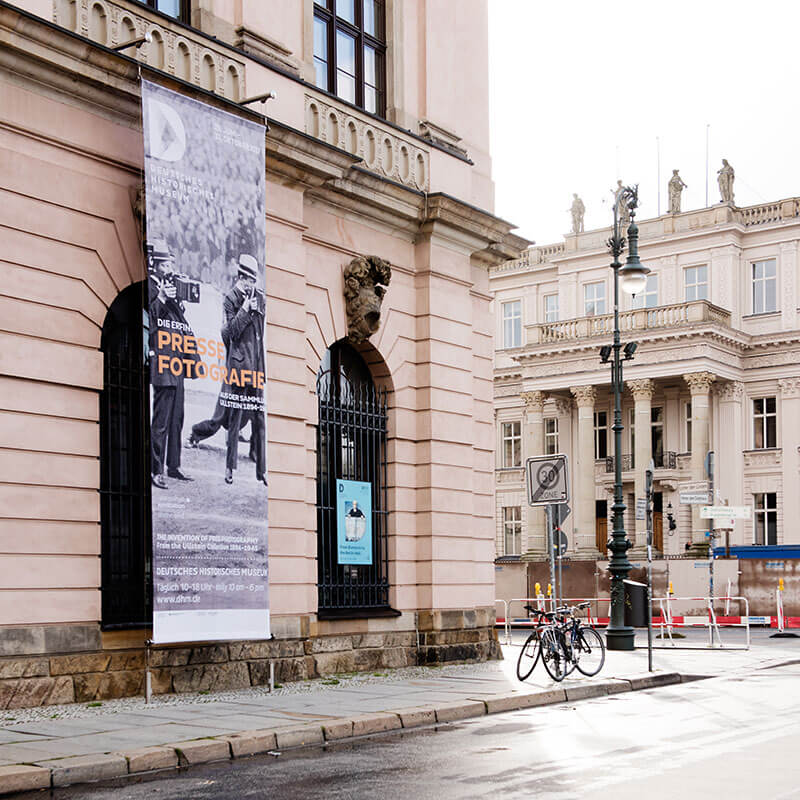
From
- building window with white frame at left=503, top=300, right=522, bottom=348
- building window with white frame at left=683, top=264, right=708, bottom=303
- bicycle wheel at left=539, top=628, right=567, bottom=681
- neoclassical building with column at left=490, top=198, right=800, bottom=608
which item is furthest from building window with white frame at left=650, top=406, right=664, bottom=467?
bicycle wheel at left=539, top=628, right=567, bottom=681

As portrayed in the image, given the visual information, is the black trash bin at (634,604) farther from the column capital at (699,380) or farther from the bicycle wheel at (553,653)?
the column capital at (699,380)

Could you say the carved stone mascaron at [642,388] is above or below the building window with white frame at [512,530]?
above

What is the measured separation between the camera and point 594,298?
6975 centimetres

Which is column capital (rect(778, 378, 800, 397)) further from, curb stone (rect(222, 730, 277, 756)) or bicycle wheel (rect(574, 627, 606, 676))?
curb stone (rect(222, 730, 277, 756))

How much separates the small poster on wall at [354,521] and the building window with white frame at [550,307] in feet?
172

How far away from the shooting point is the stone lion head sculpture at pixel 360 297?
2002 cm

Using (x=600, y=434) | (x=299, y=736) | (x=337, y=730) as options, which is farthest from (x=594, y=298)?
(x=299, y=736)

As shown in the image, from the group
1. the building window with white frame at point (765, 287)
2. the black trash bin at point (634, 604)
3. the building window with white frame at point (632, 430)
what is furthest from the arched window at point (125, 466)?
the building window with white frame at point (765, 287)

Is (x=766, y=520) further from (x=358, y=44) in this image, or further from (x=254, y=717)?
(x=254, y=717)

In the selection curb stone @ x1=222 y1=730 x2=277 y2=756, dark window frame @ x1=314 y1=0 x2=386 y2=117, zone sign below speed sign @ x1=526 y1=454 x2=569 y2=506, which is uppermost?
dark window frame @ x1=314 y1=0 x2=386 y2=117

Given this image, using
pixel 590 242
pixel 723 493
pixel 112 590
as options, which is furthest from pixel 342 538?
pixel 590 242

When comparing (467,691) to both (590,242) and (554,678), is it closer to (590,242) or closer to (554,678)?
(554,678)

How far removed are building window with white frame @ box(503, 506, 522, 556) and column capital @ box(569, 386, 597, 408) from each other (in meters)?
7.96

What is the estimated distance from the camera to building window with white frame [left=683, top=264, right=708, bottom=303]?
6512 cm
